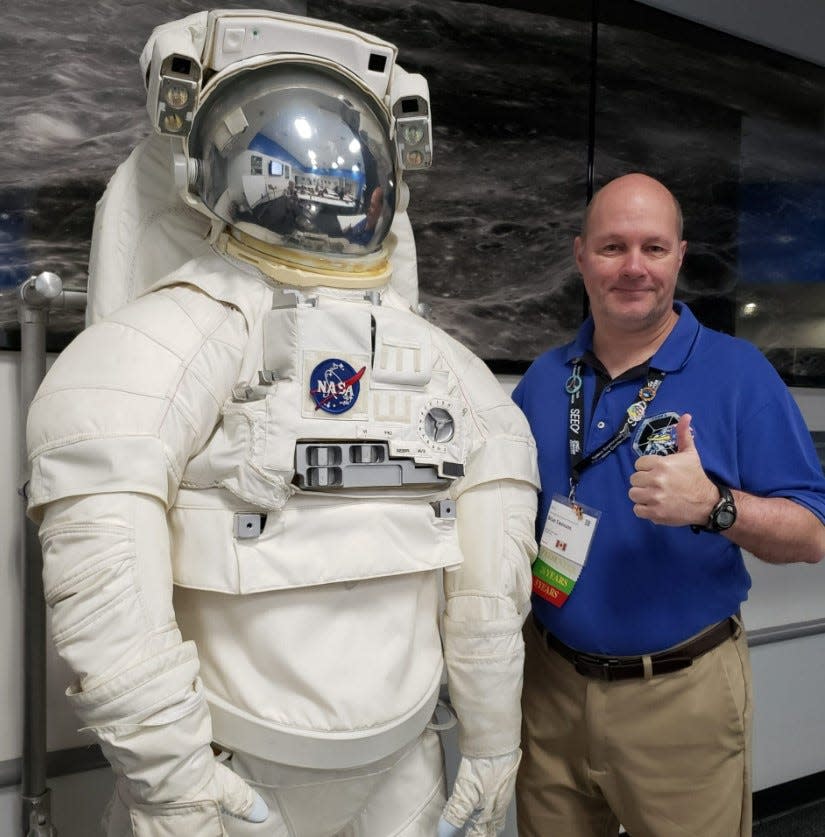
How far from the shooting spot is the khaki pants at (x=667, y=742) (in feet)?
4.66

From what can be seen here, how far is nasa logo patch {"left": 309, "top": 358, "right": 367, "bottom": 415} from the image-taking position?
1.07m

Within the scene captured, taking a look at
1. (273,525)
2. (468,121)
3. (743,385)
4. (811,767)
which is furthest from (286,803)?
(811,767)

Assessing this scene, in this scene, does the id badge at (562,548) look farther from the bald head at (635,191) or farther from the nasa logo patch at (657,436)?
the bald head at (635,191)

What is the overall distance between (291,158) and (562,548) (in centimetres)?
80

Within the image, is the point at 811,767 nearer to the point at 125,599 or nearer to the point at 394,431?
the point at 394,431

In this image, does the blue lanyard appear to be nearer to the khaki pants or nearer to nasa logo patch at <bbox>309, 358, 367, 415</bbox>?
the khaki pants

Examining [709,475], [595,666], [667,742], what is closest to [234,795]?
[595,666]

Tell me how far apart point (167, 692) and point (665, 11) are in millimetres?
2313

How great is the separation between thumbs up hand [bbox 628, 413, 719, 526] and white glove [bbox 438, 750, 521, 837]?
452 millimetres

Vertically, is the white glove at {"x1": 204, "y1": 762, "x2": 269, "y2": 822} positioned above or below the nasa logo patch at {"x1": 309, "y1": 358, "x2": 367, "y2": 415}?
below

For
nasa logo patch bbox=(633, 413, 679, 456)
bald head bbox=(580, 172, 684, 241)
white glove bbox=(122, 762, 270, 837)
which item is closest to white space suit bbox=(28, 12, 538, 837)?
white glove bbox=(122, 762, 270, 837)

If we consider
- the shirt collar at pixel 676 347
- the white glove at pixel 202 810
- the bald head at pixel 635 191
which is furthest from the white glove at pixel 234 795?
the bald head at pixel 635 191

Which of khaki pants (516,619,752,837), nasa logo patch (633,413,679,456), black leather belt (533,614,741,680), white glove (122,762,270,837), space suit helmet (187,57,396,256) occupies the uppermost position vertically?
space suit helmet (187,57,396,256)

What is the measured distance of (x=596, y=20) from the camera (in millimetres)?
2238
